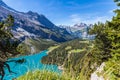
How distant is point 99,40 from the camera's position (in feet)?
229

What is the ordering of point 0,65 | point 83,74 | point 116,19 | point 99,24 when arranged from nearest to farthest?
point 83,74
point 0,65
point 116,19
point 99,24

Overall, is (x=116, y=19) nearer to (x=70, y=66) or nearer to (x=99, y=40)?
(x=70, y=66)

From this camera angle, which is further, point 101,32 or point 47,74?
point 101,32

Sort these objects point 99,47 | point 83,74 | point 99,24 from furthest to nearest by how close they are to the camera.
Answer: point 99,24, point 99,47, point 83,74

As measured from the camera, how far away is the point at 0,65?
300 inches

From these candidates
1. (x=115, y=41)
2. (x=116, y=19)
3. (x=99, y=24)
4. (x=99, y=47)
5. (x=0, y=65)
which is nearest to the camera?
(x=0, y=65)

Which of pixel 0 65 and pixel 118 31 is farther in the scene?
pixel 118 31

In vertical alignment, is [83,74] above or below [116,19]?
below

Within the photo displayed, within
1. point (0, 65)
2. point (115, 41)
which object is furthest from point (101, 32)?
point (0, 65)

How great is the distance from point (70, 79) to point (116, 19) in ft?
82.2

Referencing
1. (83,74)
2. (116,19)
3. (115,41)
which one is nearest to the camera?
(83,74)

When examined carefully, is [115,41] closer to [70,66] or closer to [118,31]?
[118,31]

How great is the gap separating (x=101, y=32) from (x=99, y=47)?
4.82m

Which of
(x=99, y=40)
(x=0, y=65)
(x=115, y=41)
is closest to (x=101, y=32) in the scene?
(x=99, y=40)
